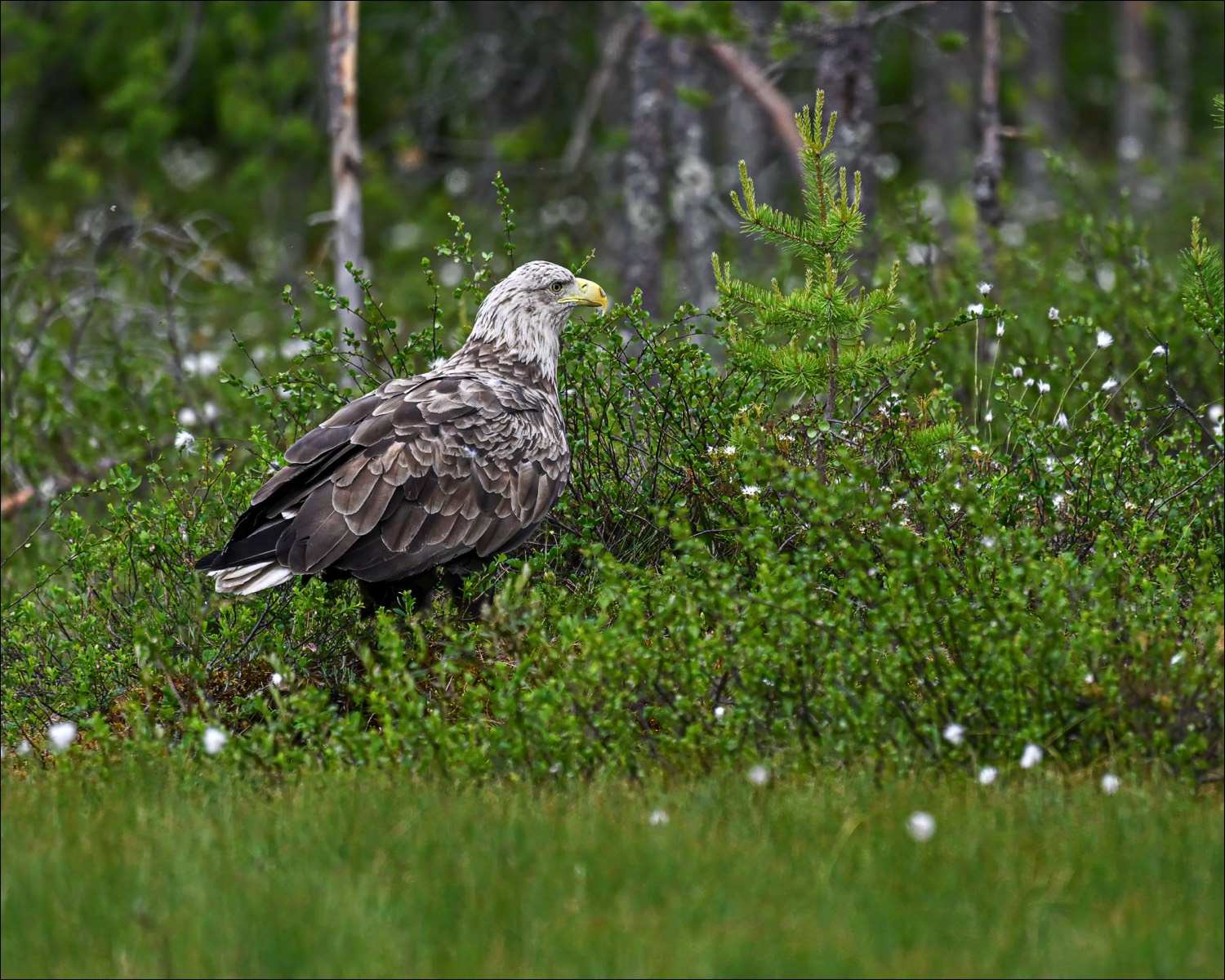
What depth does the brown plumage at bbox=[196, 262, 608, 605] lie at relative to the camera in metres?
6.41

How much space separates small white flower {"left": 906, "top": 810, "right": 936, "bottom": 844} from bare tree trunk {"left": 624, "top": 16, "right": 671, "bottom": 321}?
8.30 m

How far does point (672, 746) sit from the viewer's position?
18.4 feet

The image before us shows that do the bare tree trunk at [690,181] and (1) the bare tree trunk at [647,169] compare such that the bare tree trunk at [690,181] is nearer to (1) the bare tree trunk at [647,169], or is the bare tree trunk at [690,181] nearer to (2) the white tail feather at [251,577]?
(1) the bare tree trunk at [647,169]

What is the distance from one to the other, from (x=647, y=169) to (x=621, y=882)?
28.5ft

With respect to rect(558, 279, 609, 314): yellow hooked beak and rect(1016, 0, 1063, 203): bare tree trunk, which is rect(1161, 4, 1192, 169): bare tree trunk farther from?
rect(558, 279, 609, 314): yellow hooked beak

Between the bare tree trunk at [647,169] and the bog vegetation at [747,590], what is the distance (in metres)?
3.72

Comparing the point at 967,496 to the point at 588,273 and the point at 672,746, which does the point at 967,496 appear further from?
the point at 588,273

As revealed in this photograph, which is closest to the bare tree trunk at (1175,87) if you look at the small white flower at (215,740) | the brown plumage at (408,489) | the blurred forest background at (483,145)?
the blurred forest background at (483,145)

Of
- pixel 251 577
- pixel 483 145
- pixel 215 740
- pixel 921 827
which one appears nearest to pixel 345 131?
pixel 251 577

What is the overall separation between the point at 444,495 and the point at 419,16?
14.3m

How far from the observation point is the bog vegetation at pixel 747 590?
541 cm

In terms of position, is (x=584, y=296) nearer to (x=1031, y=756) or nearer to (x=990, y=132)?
(x=1031, y=756)

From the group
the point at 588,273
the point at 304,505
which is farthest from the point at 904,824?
the point at 588,273

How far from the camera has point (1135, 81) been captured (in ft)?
76.7
